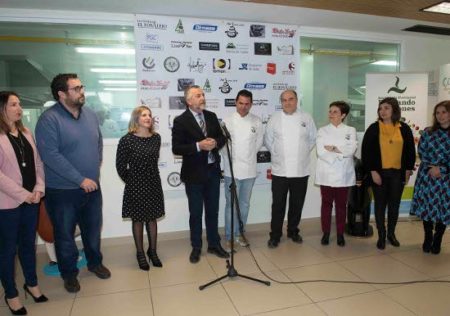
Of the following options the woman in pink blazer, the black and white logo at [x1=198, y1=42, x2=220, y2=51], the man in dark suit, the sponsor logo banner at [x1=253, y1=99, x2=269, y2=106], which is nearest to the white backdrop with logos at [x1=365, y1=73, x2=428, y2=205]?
the sponsor logo banner at [x1=253, y1=99, x2=269, y2=106]

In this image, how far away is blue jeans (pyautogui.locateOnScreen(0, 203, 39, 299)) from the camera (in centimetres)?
224

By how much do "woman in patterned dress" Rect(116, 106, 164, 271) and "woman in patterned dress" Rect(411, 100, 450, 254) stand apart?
2.65 meters

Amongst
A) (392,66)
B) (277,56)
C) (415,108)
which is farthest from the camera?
(392,66)

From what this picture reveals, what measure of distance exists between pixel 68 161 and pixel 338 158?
8.47ft

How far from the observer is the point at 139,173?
117 inches

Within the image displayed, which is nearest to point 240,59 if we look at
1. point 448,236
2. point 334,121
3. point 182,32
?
point 182,32

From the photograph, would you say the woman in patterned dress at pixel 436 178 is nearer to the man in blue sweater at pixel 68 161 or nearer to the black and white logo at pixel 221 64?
the black and white logo at pixel 221 64

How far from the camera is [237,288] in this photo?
8.80 feet

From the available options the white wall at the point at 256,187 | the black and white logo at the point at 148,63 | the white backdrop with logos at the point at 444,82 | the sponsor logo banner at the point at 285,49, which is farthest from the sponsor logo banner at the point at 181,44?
the white backdrop with logos at the point at 444,82

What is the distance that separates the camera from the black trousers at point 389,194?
3420 millimetres

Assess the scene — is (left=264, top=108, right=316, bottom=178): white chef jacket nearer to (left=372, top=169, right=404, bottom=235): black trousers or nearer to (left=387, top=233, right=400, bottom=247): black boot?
(left=372, top=169, right=404, bottom=235): black trousers

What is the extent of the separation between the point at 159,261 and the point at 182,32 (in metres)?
2.47

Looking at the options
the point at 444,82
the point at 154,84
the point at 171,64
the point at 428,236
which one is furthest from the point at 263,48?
the point at 428,236

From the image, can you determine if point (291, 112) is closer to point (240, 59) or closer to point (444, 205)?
point (240, 59)
